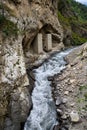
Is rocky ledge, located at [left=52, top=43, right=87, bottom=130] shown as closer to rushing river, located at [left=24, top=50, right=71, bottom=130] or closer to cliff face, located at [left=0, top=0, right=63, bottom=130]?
rushing river, located at [left=24, top=50, right=71, bottom=130]

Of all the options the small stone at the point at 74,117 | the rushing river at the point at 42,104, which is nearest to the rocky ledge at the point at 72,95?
the small stone at the point at 74,117

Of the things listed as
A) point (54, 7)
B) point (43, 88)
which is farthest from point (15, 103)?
point (54, 7)

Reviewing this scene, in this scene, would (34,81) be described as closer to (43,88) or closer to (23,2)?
(43,88)

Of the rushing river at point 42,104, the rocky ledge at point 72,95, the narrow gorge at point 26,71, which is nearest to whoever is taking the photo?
the rocky ledge at point 72,95

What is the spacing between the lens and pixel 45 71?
23.8 m

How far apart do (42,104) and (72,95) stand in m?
2.27

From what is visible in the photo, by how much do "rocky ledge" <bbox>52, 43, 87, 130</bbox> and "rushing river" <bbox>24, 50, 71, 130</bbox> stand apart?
471 mm

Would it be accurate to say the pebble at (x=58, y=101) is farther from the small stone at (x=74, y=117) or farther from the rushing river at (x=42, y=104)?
the small stone at (x=74, y=117)

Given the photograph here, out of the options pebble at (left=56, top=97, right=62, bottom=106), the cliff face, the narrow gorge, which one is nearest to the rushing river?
the narrow gorge

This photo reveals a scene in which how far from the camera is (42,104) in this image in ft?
58.9

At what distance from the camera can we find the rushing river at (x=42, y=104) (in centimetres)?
1619

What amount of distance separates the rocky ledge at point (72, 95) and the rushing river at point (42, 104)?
0.47 meters

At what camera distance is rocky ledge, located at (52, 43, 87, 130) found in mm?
15602

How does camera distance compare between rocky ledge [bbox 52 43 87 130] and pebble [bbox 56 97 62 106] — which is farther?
pebble [bbox 56 97 62 106]
